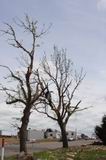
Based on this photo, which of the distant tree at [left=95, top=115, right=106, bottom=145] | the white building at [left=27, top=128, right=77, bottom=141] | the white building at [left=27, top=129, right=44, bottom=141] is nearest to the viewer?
the distant tree at [left=95, top=115, right=106, bottom=145]

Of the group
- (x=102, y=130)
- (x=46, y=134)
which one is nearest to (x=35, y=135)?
(x=46, y=134)

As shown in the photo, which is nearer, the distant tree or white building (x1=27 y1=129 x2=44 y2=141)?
the distant tree

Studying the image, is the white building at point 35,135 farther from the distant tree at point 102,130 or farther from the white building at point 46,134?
the distant tree at point 102,130

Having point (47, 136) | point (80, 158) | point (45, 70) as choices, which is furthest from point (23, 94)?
point (47, 136)

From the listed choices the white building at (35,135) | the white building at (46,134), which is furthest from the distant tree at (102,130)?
the white building at (35,135)

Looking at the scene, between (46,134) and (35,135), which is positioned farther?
(46,134)

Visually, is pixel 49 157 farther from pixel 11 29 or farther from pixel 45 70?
pixel 45 70

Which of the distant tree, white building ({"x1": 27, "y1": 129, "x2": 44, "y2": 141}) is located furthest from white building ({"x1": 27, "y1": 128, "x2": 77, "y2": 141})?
the distant tree

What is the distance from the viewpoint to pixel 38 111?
44.9 m

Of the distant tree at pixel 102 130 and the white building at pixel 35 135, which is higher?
the white building at pixel 35 135

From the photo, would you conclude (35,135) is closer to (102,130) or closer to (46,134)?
(46,134)

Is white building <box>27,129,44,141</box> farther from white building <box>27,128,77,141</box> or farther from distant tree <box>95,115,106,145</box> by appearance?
distant tree <box>95,115,106,145</box>

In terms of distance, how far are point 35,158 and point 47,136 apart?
9628 cm

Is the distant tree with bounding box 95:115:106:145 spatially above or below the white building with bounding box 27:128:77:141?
below
